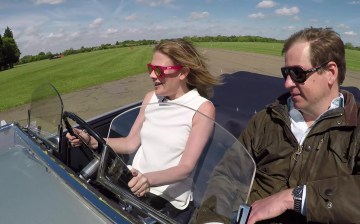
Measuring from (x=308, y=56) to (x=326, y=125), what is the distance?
45 centimetres

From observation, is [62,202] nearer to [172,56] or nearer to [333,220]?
[172,56]

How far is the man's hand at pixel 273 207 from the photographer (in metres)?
1.90

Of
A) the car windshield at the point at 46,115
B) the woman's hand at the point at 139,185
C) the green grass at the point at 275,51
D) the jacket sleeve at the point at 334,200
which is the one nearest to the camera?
the woman's hand at the point at 139,185

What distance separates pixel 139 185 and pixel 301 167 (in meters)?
1.13

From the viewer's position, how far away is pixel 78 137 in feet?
6.64

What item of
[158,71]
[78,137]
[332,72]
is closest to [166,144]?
[78,137]

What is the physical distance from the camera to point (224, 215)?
4.57 ft

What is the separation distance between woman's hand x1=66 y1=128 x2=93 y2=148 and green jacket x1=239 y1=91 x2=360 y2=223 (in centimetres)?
117

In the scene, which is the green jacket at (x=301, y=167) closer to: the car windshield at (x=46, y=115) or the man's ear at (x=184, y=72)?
the man's ear at (x=184, y=72)

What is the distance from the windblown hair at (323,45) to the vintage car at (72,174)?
76 cm

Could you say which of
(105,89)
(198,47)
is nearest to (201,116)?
(198,47)

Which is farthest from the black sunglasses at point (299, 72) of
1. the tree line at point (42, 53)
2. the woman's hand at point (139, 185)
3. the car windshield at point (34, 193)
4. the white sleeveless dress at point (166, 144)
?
the tree line at point (42, 53)

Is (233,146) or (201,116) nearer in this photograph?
(233,146)

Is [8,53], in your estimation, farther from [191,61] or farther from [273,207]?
[273,207]
